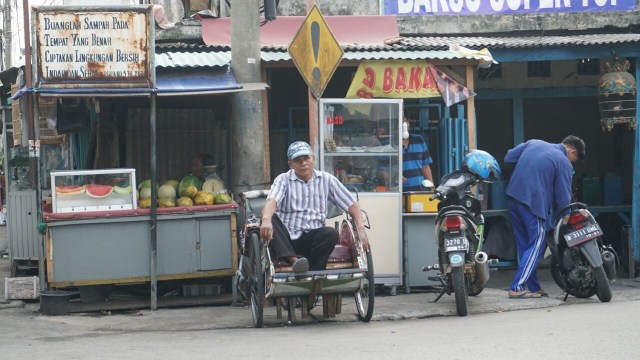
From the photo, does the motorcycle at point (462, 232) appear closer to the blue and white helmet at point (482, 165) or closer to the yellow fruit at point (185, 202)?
→ the blue and white helmet at point (482, 165)

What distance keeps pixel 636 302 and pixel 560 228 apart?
1063 millimetres

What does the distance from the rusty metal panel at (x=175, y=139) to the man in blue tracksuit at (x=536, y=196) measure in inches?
157

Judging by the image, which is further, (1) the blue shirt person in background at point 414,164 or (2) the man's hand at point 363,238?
(1) the blue shirt person in background at point 414,164

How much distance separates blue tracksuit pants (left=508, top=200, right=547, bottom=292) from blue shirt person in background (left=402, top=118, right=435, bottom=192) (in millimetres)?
1457

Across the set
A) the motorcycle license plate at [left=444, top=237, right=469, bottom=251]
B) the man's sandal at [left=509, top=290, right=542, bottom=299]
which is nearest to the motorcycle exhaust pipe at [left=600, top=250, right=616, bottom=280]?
the man's sandal at [left=509, top=290, right=542, bottom=299]

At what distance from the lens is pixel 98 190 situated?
33.1ft

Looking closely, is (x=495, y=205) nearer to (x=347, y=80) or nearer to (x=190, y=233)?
(x=347, y=80)

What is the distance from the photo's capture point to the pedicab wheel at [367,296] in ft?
27.8

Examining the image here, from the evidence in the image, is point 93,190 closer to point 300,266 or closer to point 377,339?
point 300,266

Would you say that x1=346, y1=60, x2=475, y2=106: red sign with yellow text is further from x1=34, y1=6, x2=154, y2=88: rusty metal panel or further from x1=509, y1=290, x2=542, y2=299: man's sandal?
x1=34, y1=6, x2=154, y2=88: rusty metal panel

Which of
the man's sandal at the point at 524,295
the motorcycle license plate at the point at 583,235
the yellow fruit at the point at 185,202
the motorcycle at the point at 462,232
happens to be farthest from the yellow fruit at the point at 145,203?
the motorcycle license plate at the point at 583,235

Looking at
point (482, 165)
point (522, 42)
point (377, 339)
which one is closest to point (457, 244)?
point (482, 165)

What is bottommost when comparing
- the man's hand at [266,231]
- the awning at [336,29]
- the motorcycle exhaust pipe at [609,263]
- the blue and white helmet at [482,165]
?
the motorcycle exhaust pipe at [609,263]

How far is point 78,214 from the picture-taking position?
9.87m
